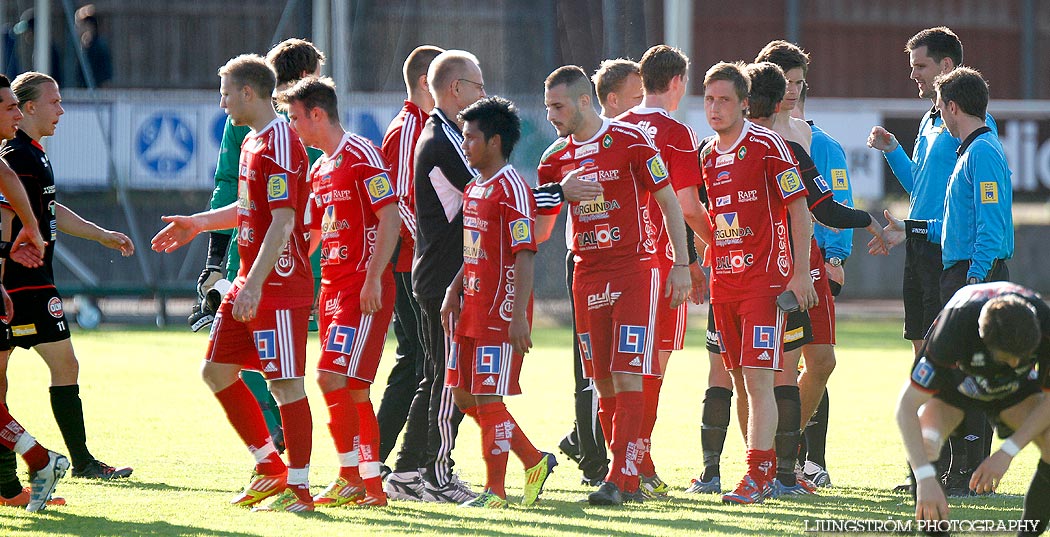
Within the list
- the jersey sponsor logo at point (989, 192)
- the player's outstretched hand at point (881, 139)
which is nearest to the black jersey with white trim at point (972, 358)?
the jersey sponsor logo at point (989, 192)

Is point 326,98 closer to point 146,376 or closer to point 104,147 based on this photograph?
point 146,376

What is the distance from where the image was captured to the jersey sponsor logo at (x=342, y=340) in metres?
5.98

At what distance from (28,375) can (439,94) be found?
6693 mm

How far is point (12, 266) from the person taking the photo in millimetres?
6617

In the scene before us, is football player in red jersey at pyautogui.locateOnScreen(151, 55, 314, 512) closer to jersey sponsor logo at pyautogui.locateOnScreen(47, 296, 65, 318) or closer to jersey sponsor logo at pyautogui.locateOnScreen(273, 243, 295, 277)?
jersey sponsor logo at pyautogui.locateOnScreen(273, 243, 295, 277)

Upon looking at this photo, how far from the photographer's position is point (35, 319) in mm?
6637

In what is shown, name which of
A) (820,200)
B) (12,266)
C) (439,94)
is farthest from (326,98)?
(820,200)

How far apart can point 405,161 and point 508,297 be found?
1140 mm

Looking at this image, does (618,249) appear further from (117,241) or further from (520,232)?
(117,241)

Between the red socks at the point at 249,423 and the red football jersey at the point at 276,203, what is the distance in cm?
52

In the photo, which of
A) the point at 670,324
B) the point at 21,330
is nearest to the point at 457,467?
the point at 670,324

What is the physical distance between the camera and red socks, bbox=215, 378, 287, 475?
6.09 m

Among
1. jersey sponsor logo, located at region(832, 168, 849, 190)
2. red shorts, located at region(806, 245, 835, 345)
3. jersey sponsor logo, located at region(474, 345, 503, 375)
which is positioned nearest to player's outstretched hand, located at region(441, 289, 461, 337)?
jersey sponsor logo, located at region(474, 345, 503, 375)

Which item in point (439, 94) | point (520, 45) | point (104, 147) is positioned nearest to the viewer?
point (439, 94)
